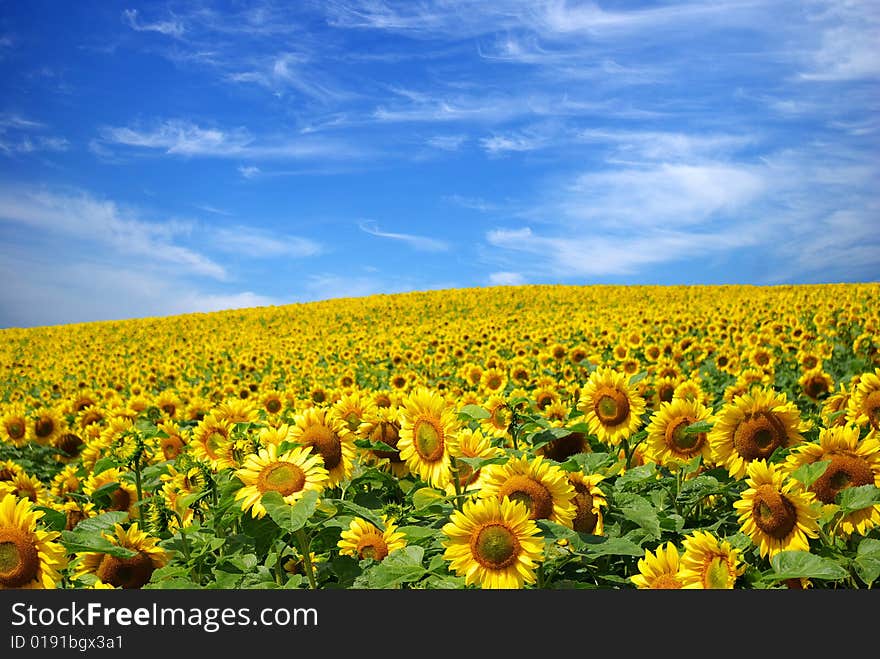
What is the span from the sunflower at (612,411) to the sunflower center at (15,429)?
7528 mm

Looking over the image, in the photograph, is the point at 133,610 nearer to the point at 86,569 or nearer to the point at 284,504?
the point at 284,504

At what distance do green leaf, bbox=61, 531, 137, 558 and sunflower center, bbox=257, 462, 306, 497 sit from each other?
67 centimetres

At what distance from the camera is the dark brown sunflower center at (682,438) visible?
13.6ft

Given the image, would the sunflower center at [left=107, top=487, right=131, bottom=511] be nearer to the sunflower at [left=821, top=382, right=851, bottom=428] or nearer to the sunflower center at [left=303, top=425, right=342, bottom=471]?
the sunflower center at [left=303, top=425, right=342, bottom=471]

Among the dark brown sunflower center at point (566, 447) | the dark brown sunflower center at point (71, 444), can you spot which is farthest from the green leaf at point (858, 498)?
the dark brown sunflower center at point (71, 444)

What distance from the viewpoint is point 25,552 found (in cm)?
293

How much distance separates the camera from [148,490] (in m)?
5.11

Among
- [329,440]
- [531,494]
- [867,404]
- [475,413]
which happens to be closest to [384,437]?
[329,440]

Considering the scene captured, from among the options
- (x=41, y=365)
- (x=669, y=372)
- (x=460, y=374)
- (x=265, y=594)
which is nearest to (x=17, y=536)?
(x=265, y=594)

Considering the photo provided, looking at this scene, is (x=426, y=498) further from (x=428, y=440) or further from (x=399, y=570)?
(x=399, y=570)

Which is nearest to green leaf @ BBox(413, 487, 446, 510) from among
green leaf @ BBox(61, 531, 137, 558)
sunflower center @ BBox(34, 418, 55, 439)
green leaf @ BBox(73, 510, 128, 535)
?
green leaf @ BBox(61, 531, 137, 558)

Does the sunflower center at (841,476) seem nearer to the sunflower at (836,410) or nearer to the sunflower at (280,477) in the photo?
the sunflower at (836,410)

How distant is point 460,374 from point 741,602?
34.1 ft

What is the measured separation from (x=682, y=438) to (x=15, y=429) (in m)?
8.14
